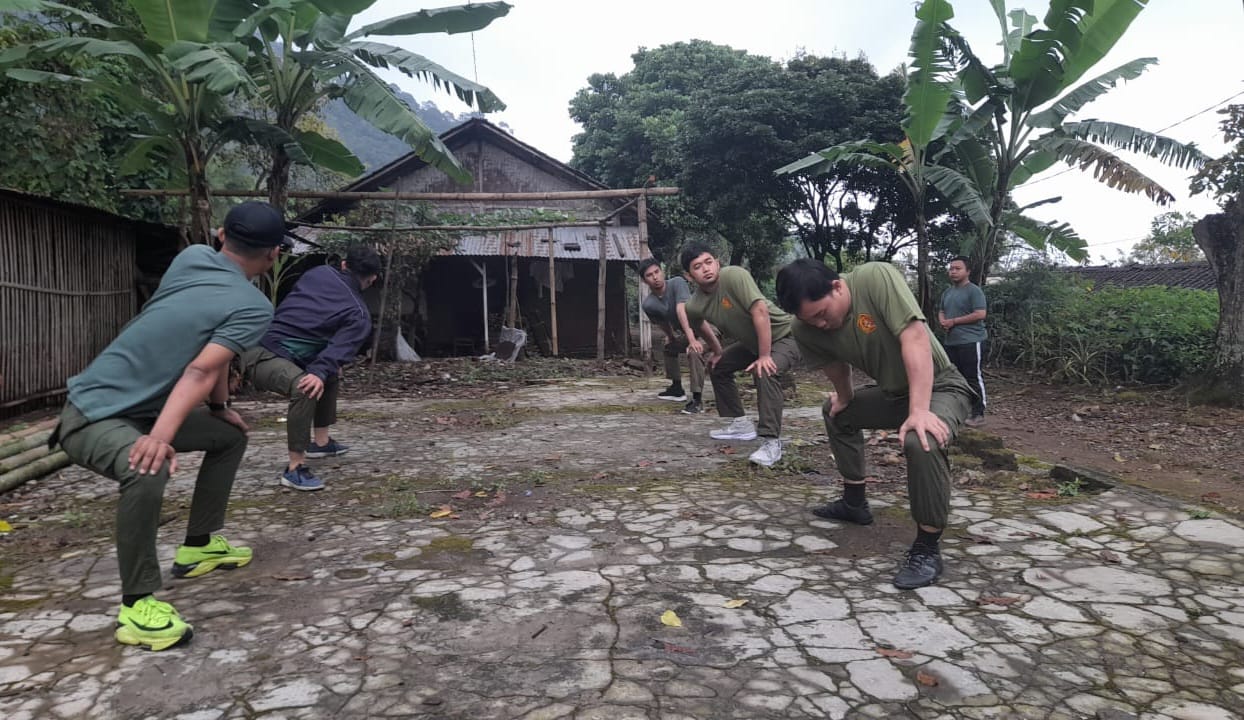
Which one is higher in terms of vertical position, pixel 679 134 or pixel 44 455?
pixel 679 134

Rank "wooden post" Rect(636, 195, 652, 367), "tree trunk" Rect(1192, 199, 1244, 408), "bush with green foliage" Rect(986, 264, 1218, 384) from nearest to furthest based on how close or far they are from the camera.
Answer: "tree trunk" Rect(1192, 199, 1244, 408)
"bush with green foliage" Rect(986, 264, 1218, 384)
"wooden post" Rect(636, 195, 652, 367)

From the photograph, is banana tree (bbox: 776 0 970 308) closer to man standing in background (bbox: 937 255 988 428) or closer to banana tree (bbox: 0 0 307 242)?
man standing in background (bbox: 937 255 988 428)

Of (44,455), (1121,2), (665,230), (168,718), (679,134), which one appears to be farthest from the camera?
(665,230)

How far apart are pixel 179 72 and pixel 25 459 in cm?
334

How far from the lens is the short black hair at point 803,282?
328cm

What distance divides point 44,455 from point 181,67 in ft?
10.0

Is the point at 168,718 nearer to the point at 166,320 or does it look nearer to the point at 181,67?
the point at 166,320

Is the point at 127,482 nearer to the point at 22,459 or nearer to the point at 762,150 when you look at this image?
the point at 22,459

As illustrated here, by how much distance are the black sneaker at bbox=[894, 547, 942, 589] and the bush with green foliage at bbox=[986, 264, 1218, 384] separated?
880cm

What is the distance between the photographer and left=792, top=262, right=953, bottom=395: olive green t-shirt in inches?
127

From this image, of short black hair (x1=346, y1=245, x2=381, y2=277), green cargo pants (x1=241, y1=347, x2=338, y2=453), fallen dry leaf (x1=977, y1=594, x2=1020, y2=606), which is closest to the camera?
fallen dry leaf (x1=977, y1=594, x2=1020, y2=606)

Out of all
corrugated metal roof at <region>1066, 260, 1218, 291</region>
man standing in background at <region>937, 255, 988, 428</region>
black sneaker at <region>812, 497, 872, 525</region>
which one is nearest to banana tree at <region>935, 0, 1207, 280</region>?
man standing in background at <region>937, 255, 988, 428</region>

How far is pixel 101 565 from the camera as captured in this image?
11.3ft

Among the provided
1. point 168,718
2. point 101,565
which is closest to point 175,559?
point 101,565
